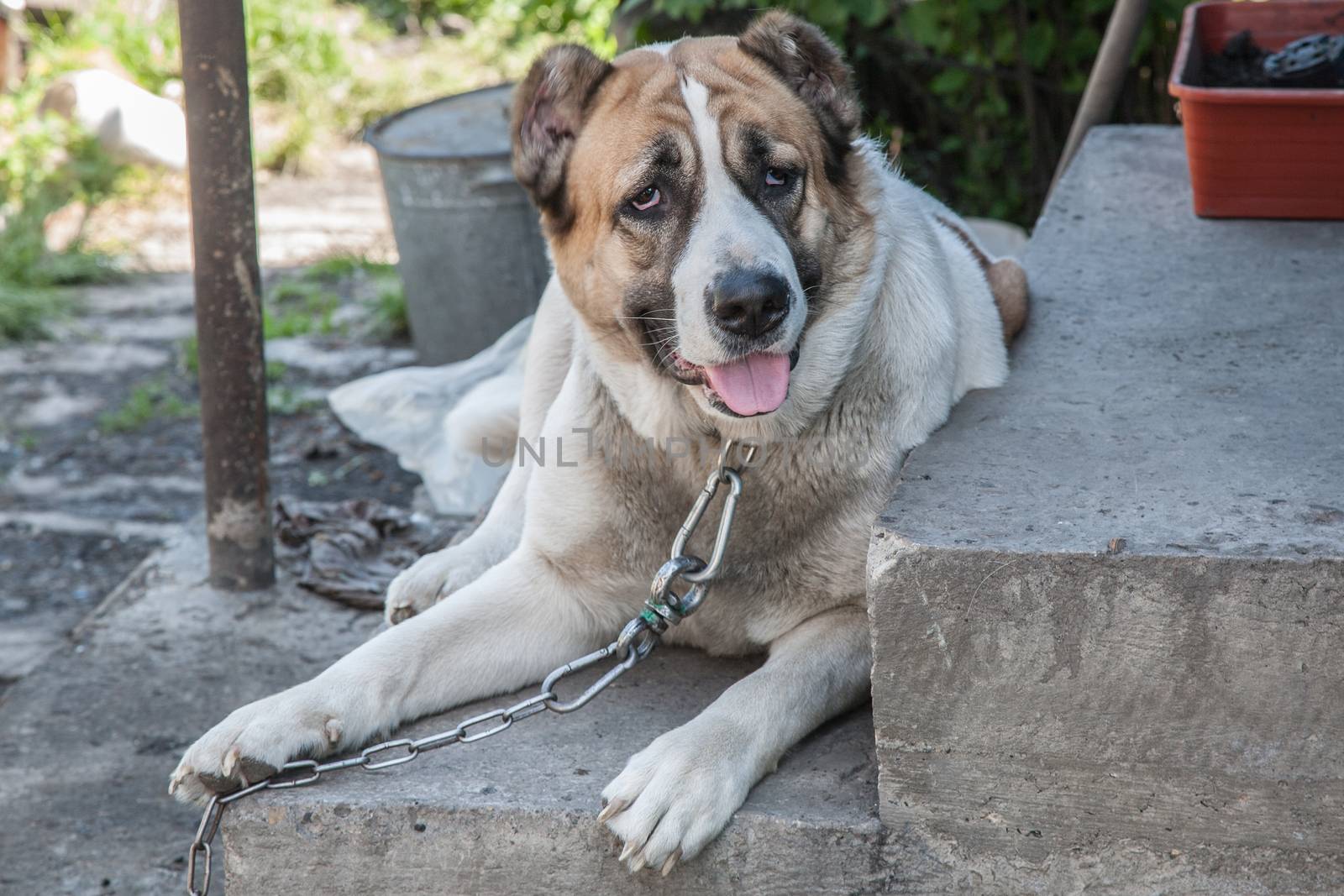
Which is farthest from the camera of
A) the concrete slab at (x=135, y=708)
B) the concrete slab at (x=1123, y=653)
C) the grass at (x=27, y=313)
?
the grass at (x=27, y=313)

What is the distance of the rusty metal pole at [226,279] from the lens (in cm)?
332

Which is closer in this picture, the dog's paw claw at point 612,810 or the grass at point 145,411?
the dog's paw claw at point 612,810

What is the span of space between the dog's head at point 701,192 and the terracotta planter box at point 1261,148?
4.17 ft

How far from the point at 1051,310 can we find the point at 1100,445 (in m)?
0.81

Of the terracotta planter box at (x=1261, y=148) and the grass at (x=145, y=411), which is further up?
the terracotta planter box at (x=1261, y=148)

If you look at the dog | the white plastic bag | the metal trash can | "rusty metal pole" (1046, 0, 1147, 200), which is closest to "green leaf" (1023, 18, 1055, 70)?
"rusty metal pole" (1046, 0, 1147, 200)

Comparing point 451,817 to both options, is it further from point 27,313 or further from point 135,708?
point 27,313

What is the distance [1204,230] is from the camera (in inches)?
132

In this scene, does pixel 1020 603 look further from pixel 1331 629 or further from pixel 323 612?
pixel 323 612

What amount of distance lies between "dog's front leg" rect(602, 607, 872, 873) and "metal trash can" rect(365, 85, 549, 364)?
3.28m

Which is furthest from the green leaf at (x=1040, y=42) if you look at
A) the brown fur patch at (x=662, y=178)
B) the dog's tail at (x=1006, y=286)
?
the brown fur patch at (x=662, y=178)

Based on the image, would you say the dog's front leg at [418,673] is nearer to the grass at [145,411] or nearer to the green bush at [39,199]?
the grass at [145,411]

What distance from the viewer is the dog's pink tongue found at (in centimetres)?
222

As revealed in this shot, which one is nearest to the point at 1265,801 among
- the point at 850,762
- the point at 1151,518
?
the point at 1151,518
